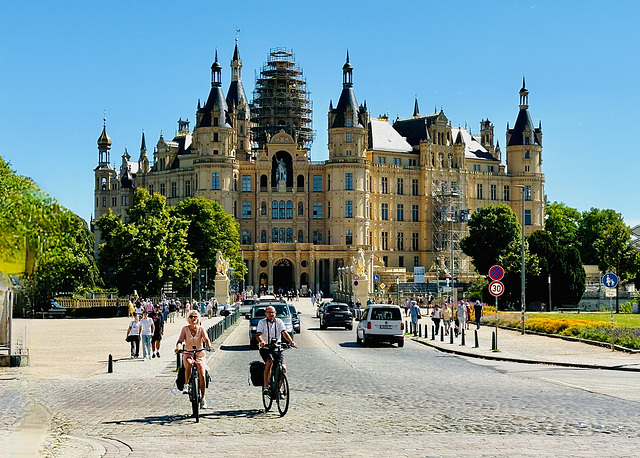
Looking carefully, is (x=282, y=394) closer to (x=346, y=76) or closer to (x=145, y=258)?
(x=145, y=258)

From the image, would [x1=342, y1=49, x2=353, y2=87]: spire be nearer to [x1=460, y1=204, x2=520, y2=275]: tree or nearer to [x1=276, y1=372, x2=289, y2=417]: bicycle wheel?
[x1=460, y1=204, x2=520, y2=275]: tree

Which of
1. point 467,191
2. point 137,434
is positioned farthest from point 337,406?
point 467,191

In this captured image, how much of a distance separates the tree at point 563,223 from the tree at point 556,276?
62053 mm

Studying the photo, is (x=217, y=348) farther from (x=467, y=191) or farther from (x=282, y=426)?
(x=467, y=191)

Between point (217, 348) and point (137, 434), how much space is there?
2176cm

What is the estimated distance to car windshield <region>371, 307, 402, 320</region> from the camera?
36531mm

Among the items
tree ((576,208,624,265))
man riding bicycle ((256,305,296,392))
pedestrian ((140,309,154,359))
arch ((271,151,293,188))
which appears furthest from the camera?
tree ((576,208,624,265))

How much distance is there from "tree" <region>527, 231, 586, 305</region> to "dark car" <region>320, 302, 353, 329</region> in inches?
1285

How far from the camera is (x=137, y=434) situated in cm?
1276

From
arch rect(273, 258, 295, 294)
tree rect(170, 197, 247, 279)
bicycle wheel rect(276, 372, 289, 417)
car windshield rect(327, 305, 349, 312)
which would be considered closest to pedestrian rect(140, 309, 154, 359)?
bicycle wheel rect(276, 372, 289, 417)

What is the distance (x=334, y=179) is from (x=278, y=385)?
4696 inches

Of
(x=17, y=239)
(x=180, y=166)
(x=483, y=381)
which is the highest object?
(x=180, y=166)

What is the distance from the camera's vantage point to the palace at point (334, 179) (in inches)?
5221

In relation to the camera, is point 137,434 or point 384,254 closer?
point 137,434
